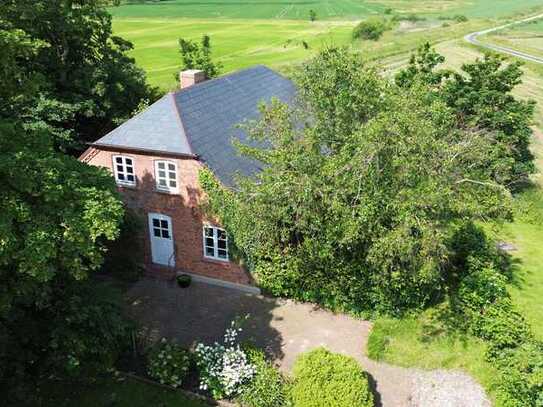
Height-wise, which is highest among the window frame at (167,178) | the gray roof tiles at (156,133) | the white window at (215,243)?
the gray roof tiles at (156,133)

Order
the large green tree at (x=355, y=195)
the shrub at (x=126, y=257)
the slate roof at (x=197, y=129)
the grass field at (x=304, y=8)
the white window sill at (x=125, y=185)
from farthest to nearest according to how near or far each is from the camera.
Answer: the grass field at (x=304, y=8) < the shrub at (x=126, y=257) < the white window sill at (x=125, y=185) < the slate roof at (x=197, y=129) < the large green tree at (x=355, y=195)

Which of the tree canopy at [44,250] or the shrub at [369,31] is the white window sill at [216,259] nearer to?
the tree canopy at [44,250]

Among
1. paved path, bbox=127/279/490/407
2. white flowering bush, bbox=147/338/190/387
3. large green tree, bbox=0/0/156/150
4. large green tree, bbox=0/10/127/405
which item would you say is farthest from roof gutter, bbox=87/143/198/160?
white flowering bush, bbox=147/338/190/387

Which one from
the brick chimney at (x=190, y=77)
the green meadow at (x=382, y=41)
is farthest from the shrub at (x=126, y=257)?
the green meadow at (x=382, y=41)

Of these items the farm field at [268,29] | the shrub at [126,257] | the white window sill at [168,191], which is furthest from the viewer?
the farm field at [268,29]

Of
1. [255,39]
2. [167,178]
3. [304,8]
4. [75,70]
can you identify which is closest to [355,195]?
[167,178]

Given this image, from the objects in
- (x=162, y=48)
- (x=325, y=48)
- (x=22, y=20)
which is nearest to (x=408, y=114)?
(x=325, y=48)

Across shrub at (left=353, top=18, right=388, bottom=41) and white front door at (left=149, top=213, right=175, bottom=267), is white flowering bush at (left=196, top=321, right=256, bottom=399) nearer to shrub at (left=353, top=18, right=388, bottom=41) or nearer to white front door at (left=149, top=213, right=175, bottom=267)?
white front door at (left=149, top=213, right=175, bottom=267)

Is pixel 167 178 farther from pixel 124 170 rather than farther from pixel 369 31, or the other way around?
pixel 369 31
